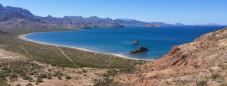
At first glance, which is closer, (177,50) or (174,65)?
(174,65)

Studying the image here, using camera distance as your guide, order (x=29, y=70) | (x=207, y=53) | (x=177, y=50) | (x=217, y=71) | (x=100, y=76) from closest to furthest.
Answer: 1. (x=217, y=71)
2. (x=207, y=53)
3. (x=177, y=50)
4. (x=100, y=76)
5. (x=29, y=70)

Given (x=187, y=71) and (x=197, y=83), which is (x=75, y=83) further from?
(x=197, y=83)

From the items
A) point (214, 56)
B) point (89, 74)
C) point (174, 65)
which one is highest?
point (214, 56)

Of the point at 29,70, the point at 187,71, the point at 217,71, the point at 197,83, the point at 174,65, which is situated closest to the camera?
the point at 197,83

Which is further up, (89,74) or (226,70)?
(226,70)

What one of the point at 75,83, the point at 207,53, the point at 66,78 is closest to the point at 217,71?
the point at 207,53

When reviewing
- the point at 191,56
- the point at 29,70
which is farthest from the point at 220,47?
the point at 29,70

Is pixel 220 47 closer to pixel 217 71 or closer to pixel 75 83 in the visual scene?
pixel 217 71
